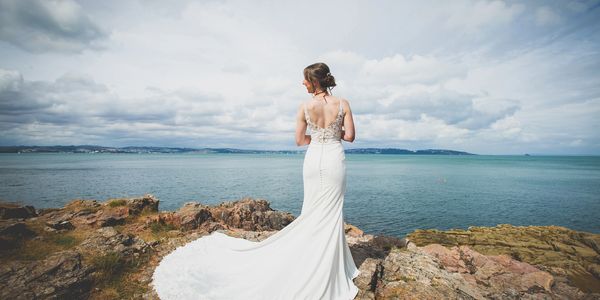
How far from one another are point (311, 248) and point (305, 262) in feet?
0.87

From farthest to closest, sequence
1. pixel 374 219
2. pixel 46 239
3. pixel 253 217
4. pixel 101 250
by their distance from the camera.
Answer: pixel 374 219
pixel 253 217
pixel 46 239
pixel 101 250

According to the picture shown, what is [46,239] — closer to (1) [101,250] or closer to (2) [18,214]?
(1) [101,250]

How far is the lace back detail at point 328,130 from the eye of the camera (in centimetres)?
517

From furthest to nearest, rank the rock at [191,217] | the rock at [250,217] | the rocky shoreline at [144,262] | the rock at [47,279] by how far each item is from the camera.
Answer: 1. the rock at [250,217]
2. the rock at [191,217]
3. the rocky shoreline at [144,262]
4. the rock at [47,279]

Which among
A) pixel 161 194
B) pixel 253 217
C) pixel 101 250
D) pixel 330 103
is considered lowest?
pixel 161 194

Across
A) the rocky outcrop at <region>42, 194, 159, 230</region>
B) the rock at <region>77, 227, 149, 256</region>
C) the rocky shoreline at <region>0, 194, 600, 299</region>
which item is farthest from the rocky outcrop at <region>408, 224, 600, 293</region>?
the rocky outcrop at <region>42, 194, 159, 230</region>

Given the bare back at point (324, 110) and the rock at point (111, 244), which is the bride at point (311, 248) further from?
the rock at point (111, 244)

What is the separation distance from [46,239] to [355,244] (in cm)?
779

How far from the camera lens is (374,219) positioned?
78.4 feet

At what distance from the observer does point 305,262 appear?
193 inches

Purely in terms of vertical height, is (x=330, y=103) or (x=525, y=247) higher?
(x=330, y=103)

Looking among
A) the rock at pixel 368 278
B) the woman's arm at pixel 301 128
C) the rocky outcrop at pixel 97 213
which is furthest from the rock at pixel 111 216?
the rock at pixel 368 278

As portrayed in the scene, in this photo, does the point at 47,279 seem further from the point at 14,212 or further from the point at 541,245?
the point at 541,245

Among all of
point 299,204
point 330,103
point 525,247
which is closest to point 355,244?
point 330,103
